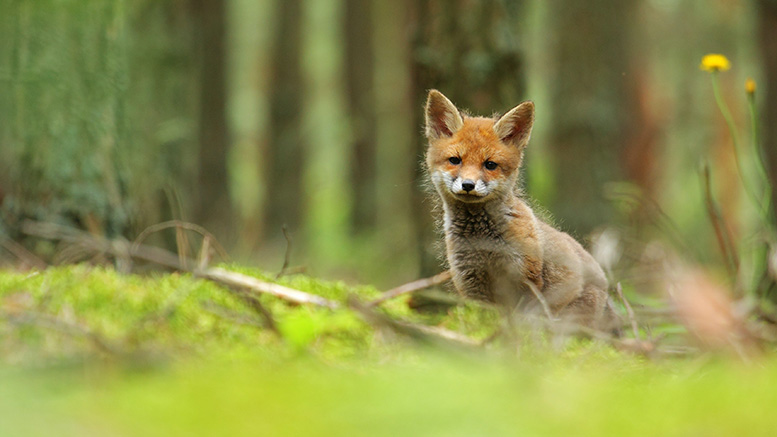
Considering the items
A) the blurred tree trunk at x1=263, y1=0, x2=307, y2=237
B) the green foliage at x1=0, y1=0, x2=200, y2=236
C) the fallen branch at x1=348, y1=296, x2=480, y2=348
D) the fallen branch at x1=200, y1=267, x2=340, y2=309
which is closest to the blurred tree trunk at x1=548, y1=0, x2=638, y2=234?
the green foliage at x1=0, y1=0, x2=200, y2=236

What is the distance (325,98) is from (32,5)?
30.3m

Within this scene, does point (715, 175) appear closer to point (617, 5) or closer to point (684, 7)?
point (684, 7)

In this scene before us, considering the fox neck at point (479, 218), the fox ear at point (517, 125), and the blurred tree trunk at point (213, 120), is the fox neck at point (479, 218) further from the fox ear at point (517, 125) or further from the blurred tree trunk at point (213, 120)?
the blurred tree trunk at point (213, 120)

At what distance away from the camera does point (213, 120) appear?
1288 cm

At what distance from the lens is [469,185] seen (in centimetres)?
431

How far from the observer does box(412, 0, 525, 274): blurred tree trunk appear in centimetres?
535

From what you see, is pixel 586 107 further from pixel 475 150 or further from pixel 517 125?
pixel 475 150

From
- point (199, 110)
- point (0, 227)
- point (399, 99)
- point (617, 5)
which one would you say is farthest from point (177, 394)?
point (399, 99)

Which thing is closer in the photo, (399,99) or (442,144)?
(442,144)

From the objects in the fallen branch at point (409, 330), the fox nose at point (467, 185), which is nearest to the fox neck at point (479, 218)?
the fox nose at point (467, 185)

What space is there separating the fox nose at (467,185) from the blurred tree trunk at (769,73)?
180 inches

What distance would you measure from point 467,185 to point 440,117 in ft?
1.78

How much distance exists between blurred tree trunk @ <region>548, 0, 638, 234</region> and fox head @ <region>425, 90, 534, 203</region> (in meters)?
5.31

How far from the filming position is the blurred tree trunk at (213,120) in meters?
12.2
